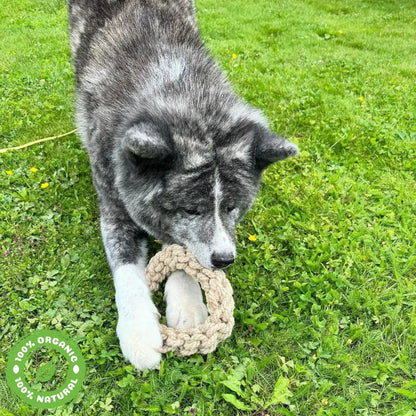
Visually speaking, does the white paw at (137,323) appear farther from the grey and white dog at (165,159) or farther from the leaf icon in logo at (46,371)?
the leaf icon in logo at (46,371)

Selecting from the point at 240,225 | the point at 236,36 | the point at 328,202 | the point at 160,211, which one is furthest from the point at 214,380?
the point at 236,36

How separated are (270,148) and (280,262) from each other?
94 centimetres

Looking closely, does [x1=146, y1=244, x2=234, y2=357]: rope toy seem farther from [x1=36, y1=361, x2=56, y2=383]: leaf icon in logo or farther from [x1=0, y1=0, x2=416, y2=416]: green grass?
[x1=36, y1=361, x2=56, y2=383]: leaf icon in logo

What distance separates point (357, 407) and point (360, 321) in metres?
0.57

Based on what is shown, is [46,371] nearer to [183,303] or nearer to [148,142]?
[183,303]

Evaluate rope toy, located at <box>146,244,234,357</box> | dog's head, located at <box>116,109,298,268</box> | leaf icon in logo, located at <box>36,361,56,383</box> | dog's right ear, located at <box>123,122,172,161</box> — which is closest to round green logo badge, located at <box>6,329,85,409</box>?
leaf icon in logo, located at <box>36,361,56,383</box>

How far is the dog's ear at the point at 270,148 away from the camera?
98.7 inches

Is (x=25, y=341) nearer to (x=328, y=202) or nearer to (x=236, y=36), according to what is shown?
(x=328, y=202)

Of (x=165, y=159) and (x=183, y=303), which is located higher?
(x=165, y=159)

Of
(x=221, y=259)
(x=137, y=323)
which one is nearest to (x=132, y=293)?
(x=137, y=323)

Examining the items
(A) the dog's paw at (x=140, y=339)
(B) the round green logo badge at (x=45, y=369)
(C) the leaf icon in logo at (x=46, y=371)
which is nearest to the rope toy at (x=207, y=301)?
(A) the dog's paw at (x=140, y=339)

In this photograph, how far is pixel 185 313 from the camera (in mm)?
2516

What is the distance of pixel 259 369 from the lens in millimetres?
2395

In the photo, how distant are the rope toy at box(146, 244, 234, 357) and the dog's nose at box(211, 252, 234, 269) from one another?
0.41ft
